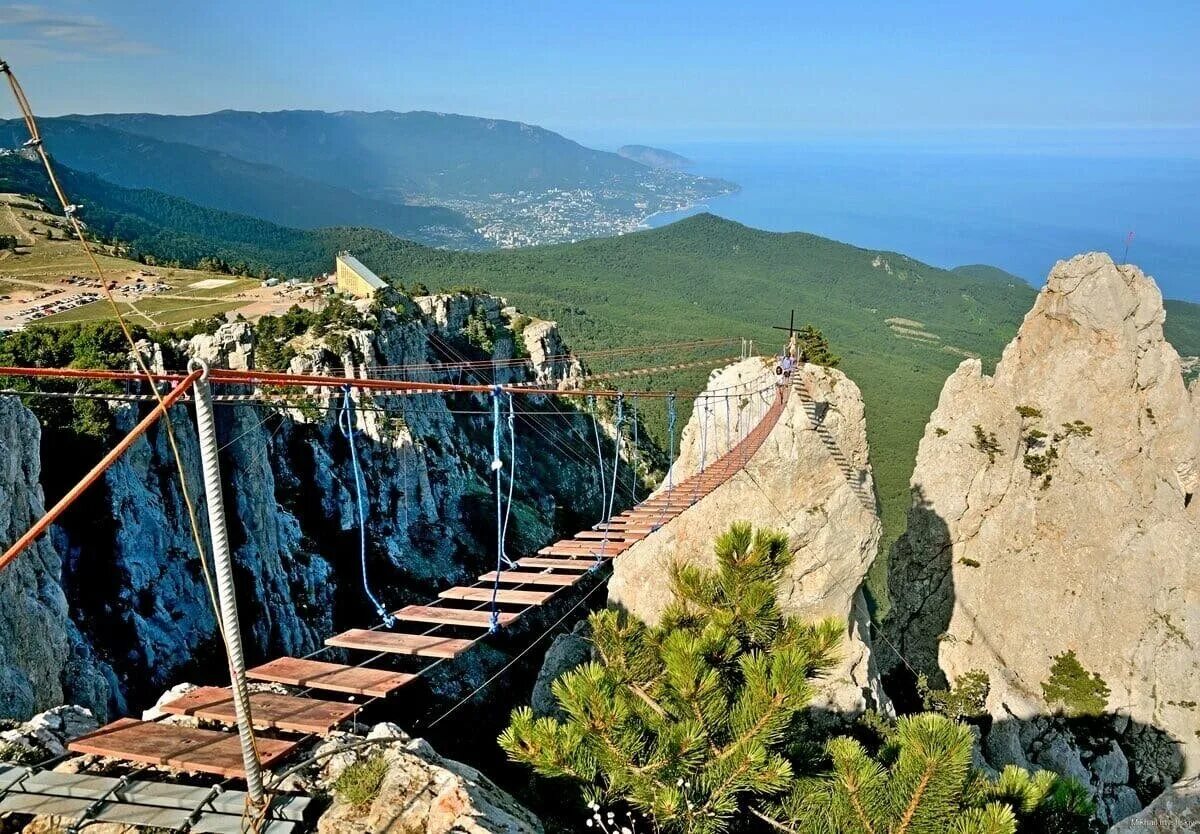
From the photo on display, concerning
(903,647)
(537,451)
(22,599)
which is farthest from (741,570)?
(537,451)

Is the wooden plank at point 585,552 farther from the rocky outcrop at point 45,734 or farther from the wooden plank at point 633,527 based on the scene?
the rocky outcrop at point 45,734

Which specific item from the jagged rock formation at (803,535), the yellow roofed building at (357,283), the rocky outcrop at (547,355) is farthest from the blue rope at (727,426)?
the rocky outcrop at (547,355)

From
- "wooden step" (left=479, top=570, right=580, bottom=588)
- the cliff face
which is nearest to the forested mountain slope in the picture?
the cliff face

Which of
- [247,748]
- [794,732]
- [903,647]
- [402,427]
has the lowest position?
[903,647]

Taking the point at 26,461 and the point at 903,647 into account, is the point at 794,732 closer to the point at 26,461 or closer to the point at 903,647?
the point at 26,461

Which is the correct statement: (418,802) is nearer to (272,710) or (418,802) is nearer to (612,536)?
(272,710)

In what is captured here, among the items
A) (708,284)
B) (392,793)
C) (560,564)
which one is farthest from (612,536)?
(708,284)
